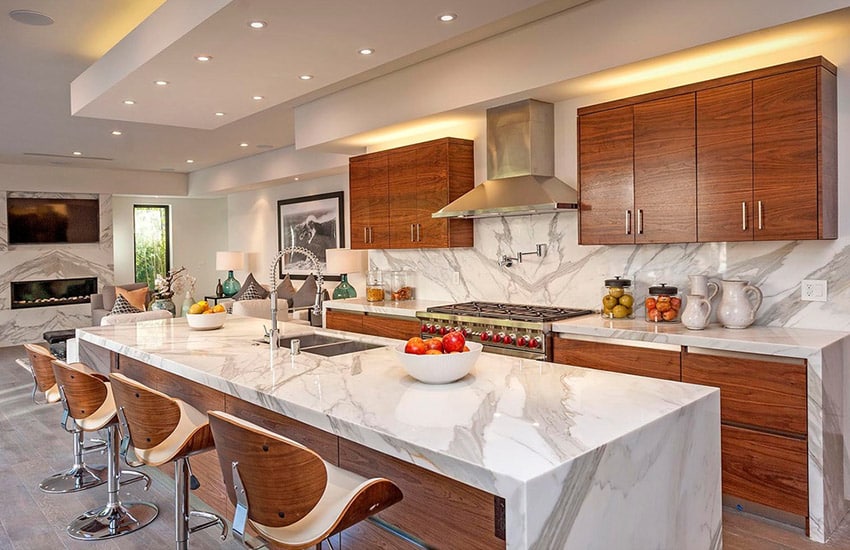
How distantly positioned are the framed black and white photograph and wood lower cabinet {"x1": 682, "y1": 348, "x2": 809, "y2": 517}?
5.88 metres

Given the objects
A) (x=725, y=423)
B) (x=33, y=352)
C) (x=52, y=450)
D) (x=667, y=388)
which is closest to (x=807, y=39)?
(x=725, y=423)

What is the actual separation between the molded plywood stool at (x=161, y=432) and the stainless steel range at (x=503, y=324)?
1968 mm

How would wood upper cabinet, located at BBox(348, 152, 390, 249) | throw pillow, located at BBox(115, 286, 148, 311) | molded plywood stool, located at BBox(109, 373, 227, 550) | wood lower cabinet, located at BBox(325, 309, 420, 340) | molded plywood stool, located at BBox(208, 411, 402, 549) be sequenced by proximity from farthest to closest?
throw pillow, located at BBox(115, 286, 148, 311)
wood upper cabinet, located at BBox(348, 152, 390, 249)
wood lower cabinet, located at BBox(325, 309, 420, 340)
molded plywood stool, located at BBox(109, 373, 227, 550)
molded plywood stool, located at BBox(208, 411, 402, 549)

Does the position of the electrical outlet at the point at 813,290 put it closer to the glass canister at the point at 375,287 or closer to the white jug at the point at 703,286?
the white jug at the point at 703,286

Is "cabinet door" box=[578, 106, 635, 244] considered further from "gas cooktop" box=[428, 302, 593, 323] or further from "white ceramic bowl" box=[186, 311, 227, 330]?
"white ceramic bowl" box=[186, 311, 227, 330]

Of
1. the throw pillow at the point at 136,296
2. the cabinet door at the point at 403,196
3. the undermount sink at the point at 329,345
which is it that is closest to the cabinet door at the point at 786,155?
the undermount sink at the point at 329,345

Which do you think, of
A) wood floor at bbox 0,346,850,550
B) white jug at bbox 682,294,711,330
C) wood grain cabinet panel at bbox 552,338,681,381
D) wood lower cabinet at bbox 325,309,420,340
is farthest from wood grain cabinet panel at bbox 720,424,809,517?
wood lower cabinet at bbox 325,309,420,340

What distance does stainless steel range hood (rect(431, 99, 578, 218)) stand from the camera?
13.7ft

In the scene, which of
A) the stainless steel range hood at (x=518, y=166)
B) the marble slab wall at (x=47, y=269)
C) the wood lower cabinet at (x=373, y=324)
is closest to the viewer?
the stainless steel range hood at (x=518, y=166)

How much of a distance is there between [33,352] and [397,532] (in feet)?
8.47

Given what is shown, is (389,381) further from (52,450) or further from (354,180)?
(354,180)

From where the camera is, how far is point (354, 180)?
5695mm

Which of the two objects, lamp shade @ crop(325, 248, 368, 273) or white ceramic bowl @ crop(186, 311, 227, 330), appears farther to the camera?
lamp shade @ crop(325, 248, 368, 273)

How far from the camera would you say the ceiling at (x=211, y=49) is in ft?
10.3
